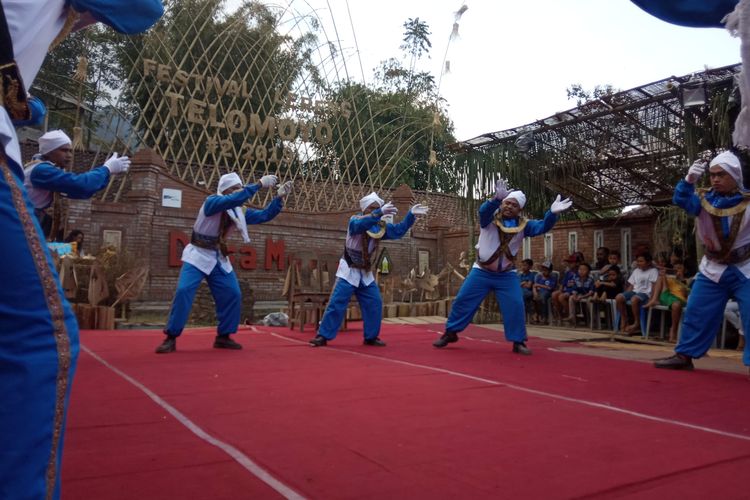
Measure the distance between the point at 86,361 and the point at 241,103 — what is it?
1042 centimetres

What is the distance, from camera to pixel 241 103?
14.0 m

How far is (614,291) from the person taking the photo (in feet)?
26.5

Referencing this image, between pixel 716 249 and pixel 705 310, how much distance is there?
436 mm

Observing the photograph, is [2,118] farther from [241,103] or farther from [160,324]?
Result: [241,103]

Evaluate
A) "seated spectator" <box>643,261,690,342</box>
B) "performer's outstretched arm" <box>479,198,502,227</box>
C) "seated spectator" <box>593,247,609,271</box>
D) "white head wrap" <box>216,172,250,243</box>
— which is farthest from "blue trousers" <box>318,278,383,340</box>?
"seated spectator" <box>593,247,609,271</box>

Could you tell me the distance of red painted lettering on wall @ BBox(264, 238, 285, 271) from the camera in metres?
12.8

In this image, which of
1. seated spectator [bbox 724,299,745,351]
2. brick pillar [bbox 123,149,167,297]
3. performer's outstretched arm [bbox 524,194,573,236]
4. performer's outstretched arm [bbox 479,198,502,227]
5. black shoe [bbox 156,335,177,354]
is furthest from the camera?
brick pillar [bbox 123,149,167,297]

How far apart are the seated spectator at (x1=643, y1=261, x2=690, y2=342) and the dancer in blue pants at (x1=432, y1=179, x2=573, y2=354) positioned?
2222 millimetres

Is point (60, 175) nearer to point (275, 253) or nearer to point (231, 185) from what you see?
point (231, 185)

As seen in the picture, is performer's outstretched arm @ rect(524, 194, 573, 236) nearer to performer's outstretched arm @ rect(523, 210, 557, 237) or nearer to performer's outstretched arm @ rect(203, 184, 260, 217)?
performer's outstretched arm @ rect(523, 210, 557, 237)

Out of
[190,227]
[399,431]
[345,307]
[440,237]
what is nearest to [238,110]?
[190,227]

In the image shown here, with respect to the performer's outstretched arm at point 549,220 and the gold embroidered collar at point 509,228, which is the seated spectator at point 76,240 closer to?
the gold embroidered collar at point 509,228

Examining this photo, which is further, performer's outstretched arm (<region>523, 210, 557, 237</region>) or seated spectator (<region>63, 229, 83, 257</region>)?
seated spectator (<region>63, 229, 83, 257</region>)

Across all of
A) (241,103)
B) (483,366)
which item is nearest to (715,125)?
(483,366)
